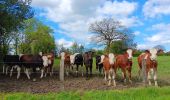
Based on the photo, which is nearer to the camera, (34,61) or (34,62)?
(34,62)

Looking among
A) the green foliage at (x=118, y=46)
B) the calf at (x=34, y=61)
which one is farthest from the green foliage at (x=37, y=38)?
the calf at (x=34, y=61)

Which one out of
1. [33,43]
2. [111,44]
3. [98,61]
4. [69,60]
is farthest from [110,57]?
[111,44]

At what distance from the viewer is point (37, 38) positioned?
89.8 metres

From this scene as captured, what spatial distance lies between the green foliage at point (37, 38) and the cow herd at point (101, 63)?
143ft

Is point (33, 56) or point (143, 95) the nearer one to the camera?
point (143, 95)

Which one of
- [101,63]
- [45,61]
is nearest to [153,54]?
[101,63]

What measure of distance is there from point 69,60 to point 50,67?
10.9ft

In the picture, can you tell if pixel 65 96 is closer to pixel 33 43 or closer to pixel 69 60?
pixel 69 60

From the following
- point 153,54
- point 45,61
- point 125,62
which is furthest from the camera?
point 45,61

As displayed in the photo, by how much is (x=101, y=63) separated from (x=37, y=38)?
191 feet

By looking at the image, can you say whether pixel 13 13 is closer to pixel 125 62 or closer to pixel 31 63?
pixel 31 63

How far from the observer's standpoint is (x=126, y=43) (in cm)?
9612

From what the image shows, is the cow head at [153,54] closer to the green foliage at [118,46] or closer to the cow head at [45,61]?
the cow head at [45,61]

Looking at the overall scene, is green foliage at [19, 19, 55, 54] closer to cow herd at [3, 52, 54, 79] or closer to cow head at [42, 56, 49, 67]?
cow herd at [3, 52, 54, 79]
